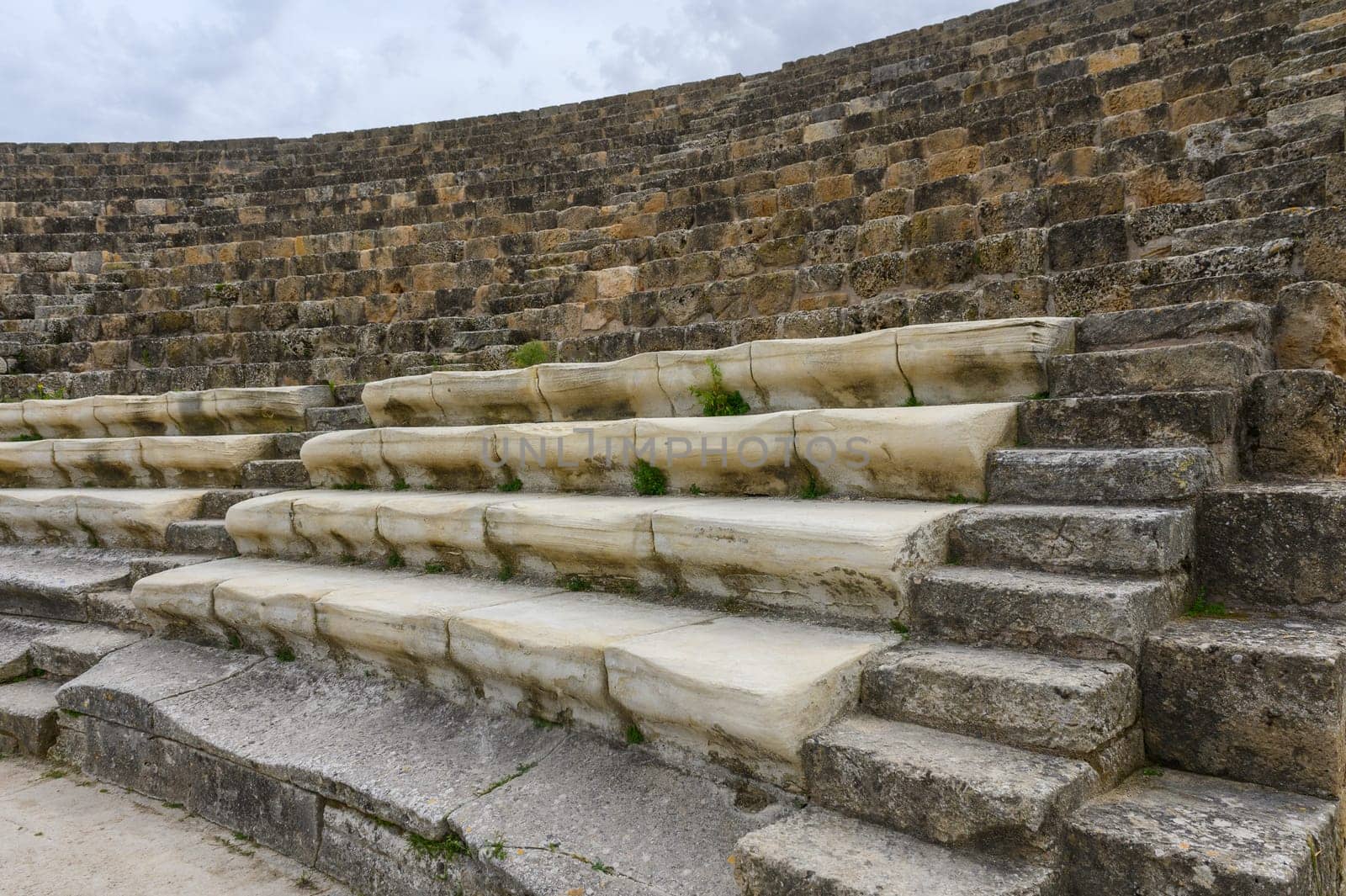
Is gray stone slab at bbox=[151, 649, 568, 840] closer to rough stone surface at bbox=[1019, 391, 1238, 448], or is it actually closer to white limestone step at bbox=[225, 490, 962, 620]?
white limestone step at bbox=[225, 490, 962, 620]

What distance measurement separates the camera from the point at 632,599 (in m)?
2.60

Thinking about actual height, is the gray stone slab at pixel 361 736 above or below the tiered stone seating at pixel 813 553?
below

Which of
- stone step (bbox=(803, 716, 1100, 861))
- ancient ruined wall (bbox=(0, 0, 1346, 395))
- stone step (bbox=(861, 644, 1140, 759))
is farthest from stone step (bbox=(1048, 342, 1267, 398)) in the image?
stone step (bbox=(803, 716, 1100, 861))

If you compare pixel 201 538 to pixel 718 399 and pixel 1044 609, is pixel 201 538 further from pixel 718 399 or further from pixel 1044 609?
pixel 1044 609

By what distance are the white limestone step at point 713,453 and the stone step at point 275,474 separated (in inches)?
8.8

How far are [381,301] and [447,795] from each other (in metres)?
5.93

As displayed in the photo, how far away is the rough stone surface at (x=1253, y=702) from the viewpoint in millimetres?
1611

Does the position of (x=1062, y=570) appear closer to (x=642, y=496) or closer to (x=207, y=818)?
(x=642, y=496)

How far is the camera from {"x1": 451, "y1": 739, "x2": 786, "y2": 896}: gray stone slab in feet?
5.83

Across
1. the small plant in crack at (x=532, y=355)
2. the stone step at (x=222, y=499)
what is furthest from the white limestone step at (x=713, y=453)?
the small plant in crack at (x=532, y=355)

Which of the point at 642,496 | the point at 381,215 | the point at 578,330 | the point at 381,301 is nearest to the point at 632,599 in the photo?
the point at 642,496

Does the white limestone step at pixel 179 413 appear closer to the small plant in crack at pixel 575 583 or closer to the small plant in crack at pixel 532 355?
the small plant in crack at pixel 532 355

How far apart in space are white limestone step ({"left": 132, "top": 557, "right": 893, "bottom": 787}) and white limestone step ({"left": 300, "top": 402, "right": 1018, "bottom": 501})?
0.58m

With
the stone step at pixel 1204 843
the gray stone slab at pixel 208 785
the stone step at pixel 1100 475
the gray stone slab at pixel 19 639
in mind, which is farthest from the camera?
the gray stone slab at pixel 19 639
